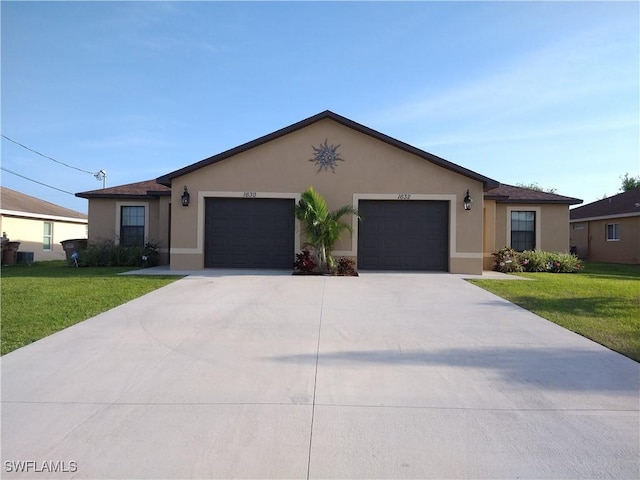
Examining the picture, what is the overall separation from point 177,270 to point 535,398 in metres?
12.5

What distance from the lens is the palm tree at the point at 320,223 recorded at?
14055 millimetres

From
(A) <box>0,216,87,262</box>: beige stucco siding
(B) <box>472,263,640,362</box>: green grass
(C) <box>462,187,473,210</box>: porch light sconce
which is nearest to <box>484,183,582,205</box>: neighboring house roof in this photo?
(C) <box>462,187,473,210</box>: porch light sconce

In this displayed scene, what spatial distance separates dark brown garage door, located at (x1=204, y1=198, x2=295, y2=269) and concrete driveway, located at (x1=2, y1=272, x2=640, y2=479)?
7321mm

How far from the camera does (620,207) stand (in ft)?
85.4

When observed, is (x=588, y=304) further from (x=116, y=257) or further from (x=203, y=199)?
(x=116, y=257)

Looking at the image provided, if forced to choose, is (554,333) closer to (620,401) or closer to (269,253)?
(620,401)

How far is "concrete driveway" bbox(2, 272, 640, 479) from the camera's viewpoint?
3502 millimetres

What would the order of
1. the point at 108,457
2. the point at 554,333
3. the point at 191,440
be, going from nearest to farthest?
the point at 108,457 → the point at 191,440 → the point at 554,333

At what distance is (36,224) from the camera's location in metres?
24.9

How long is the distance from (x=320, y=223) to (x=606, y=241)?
2069 cm

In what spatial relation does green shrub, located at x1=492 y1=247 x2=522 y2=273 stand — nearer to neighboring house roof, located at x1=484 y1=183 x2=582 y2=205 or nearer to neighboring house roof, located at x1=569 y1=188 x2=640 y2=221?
neighboring house roof, located at x1=484 y1=183 x2=582 y2=205

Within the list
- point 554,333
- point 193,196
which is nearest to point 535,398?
point 554,333

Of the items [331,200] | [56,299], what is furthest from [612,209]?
[56,299]

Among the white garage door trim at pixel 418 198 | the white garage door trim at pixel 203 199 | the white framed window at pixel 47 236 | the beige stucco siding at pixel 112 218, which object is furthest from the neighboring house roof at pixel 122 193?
the white framed window at pixel 47 236
